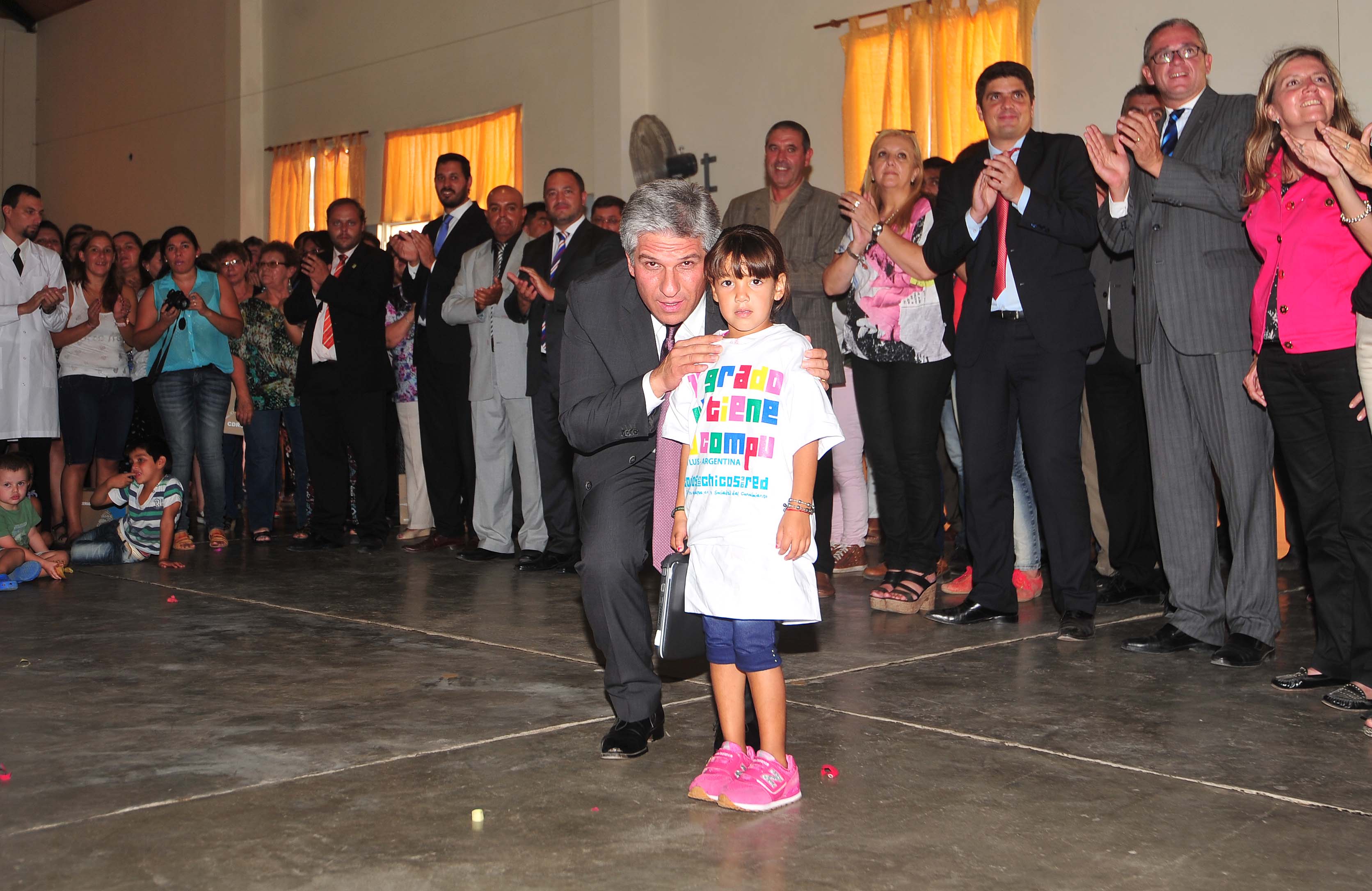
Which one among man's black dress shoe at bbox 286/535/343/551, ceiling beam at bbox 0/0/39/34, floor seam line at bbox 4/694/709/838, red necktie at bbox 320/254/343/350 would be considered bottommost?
floor seam line at bbox 4/694/709/838

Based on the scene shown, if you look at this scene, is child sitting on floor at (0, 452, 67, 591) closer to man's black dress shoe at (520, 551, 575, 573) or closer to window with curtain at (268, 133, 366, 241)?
man's black dress shoe at (520, 551, 575, 573)

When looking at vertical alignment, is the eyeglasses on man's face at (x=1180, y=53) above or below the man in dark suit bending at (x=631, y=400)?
above

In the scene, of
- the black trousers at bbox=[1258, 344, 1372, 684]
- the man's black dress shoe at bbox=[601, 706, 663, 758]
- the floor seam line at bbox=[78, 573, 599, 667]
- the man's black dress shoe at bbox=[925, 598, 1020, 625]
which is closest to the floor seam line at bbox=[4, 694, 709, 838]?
the man's black dress shoe at bbox=[601, 706, 663, 758]

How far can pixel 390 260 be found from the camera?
251 inches

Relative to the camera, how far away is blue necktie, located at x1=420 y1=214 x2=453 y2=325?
618 centimetres

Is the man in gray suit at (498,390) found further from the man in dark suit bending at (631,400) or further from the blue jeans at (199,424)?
the man in dark suit bending at (631,400)

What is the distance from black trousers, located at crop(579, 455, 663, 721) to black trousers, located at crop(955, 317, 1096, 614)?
1.65 meters

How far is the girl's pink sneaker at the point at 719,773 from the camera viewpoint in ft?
Result: 7.86

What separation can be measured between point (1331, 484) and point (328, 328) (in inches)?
184

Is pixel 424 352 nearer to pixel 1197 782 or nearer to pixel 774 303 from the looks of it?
pixel 774 303

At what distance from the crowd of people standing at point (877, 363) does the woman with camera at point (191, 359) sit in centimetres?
2

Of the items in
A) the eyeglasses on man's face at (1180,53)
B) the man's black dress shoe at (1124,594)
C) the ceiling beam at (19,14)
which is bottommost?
the man's black dress shoe at (1124,594)

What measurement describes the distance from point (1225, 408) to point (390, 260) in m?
4.21

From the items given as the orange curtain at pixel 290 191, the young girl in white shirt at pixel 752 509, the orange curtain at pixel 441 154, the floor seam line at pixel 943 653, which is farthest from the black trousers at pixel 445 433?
the orange curtain at pixel 290 191
